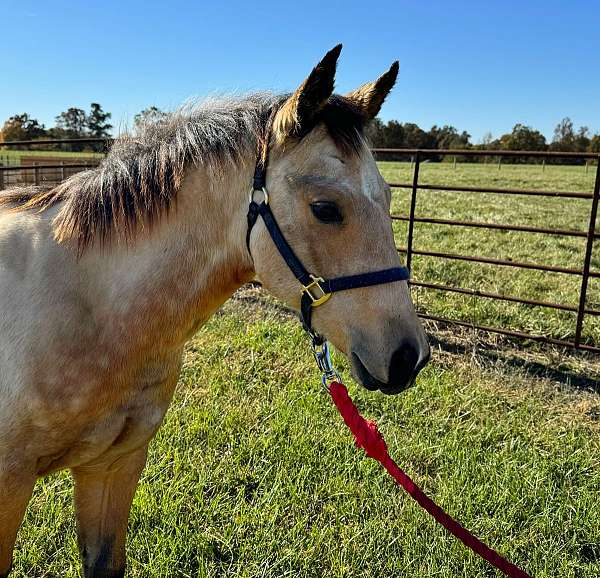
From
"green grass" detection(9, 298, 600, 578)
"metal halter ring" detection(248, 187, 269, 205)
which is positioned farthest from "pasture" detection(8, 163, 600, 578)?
"metal halter ring" detection(248, 187, 269, 205)

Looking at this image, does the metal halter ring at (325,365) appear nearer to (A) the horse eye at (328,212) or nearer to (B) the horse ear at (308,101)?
(A) the horse eye at (328,212)

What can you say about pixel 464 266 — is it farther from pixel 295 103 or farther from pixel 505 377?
pixel 295 103

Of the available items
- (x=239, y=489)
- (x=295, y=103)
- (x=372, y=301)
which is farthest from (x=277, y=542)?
(x=295, y=103)

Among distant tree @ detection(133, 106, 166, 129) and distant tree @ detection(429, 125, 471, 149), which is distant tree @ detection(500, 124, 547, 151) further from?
distant tree @ detection(133, 106, 166, 129)

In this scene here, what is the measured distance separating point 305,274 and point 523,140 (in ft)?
207

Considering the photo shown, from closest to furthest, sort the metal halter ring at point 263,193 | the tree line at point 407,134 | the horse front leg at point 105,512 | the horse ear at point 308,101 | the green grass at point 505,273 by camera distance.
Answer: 1. the horse ear at point 308,101
2. the metal halter ring at point 263,193
3. the horse front leg at point 105,512
4. the green grass at point 505,273
5. the tree line at point 407,134

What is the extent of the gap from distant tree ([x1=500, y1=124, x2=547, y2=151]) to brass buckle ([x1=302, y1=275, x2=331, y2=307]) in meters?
58.5

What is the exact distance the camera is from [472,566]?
2381 millimetres

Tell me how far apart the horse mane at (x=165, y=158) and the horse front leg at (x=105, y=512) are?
3.01ft

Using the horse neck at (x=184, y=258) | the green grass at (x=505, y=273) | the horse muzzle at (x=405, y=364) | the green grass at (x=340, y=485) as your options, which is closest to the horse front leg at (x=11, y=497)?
the horse neck at (x=184, y=258)

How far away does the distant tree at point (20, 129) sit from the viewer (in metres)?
32.4

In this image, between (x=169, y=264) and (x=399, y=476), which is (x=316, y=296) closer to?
(x=169, y=264)

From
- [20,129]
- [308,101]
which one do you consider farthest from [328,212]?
[20,129]

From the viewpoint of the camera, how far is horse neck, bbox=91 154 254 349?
65.3 inches
